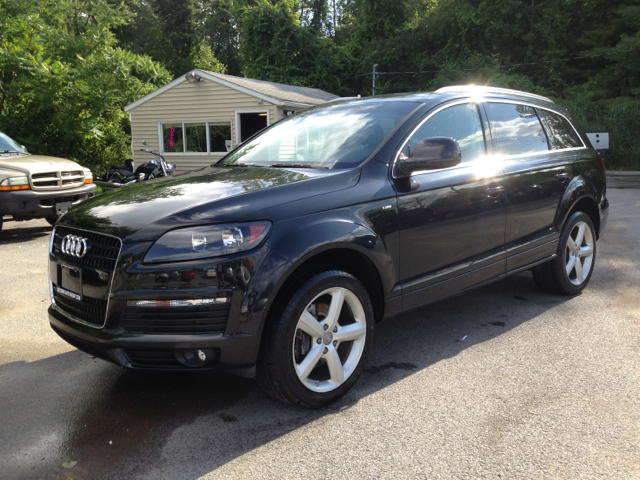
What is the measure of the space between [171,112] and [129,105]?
189 cm

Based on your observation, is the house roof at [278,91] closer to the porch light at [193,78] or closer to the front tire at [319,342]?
the porch light at [193,78]

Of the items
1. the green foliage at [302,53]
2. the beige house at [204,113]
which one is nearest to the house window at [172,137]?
the beige house at [204,113]

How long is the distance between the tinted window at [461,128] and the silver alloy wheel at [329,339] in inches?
50.2

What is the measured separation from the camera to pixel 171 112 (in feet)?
71.3

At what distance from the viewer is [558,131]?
5078mm

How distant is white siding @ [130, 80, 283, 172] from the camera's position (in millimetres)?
20453

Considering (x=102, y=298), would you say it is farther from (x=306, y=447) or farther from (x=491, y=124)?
(x=491, y=124)

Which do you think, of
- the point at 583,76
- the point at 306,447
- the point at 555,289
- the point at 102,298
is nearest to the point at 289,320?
the point at 306,447

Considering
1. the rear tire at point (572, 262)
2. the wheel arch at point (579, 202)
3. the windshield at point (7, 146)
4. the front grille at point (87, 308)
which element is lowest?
the rear tire at point (572, 262)

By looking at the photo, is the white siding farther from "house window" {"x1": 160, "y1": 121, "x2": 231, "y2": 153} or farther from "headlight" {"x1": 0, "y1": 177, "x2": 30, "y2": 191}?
"headlight" {"x1": 0, "y1": 177, "x2": 30, "y2": 191}

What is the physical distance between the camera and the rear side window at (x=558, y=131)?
16.2 feet

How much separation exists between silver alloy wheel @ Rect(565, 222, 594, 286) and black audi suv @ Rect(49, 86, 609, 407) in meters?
0.50

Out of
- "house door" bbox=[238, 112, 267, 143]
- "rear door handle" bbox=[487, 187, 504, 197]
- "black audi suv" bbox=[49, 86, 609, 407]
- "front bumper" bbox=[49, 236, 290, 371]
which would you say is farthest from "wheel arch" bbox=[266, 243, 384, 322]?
"house door" bbox=[238, 112, 267, 143]

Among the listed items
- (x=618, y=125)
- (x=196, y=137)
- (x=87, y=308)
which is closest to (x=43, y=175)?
(x=87, y=308)
